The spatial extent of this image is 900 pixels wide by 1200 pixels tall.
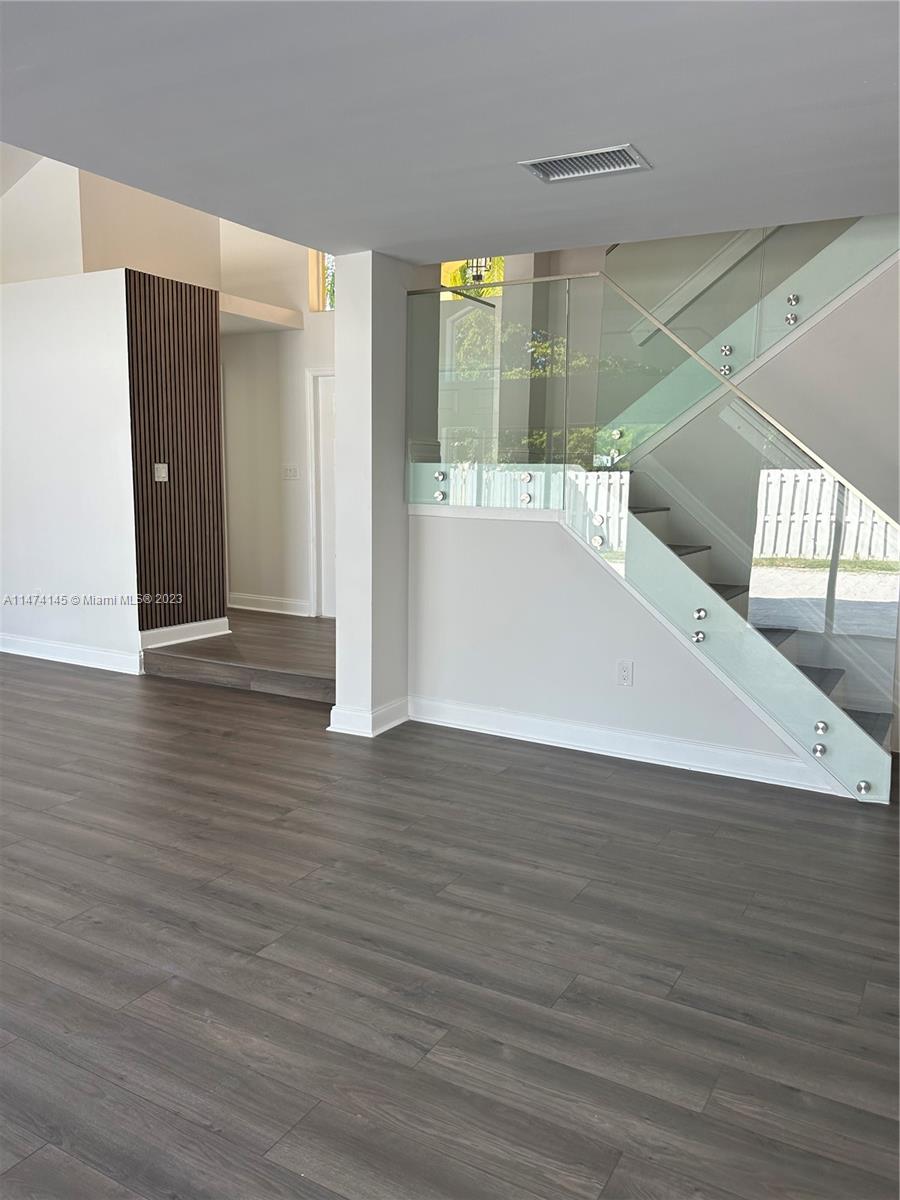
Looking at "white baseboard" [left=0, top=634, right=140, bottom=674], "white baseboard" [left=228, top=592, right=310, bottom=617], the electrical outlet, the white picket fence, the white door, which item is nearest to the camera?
the white picket fence

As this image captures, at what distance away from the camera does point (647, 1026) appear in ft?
7.58

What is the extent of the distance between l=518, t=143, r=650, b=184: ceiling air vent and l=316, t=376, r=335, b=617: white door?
14.4ft

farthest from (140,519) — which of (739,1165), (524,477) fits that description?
(739,1165)

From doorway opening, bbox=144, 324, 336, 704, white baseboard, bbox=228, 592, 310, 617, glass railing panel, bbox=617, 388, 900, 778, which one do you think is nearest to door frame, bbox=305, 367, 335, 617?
doorway opening, bbox=144, 324, 336, 704

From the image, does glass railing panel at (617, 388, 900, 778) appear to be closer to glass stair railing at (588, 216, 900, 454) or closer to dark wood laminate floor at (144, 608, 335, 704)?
glass stair railing at (588, 216, 900, 454)

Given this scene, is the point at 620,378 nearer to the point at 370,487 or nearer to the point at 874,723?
the point at 370,487

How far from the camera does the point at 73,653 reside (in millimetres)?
6426

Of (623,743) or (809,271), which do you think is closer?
(809,271)

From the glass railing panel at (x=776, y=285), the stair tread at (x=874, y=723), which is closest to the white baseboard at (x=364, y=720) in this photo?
the stair tread at (x=874, y=723)

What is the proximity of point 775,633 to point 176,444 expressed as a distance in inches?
170

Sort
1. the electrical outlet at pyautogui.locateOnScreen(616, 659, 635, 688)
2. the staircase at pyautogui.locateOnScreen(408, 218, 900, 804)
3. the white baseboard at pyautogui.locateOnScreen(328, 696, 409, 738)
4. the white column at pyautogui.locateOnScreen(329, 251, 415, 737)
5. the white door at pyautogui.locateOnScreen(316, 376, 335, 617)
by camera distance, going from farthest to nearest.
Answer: the white door at pyautogui.locateOnScreen(316, 376, 335, 617) < the white baseboard at pyautogui.locateOnScreen(328, 696, 409, 738) < the white column at pyautogui.locateOnScreen(329, 251, 415, 737) < the electrical outlet at pyautogui.locateOnScreen(616, 659, 635, 688) < the staircase at pyautogui.locateOnScreen(408, 218, 900, 804)

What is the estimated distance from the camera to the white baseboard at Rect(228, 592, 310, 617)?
7609mm

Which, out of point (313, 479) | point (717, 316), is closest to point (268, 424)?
point (313, 479)

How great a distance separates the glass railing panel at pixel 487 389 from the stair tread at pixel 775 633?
1.25 meters
